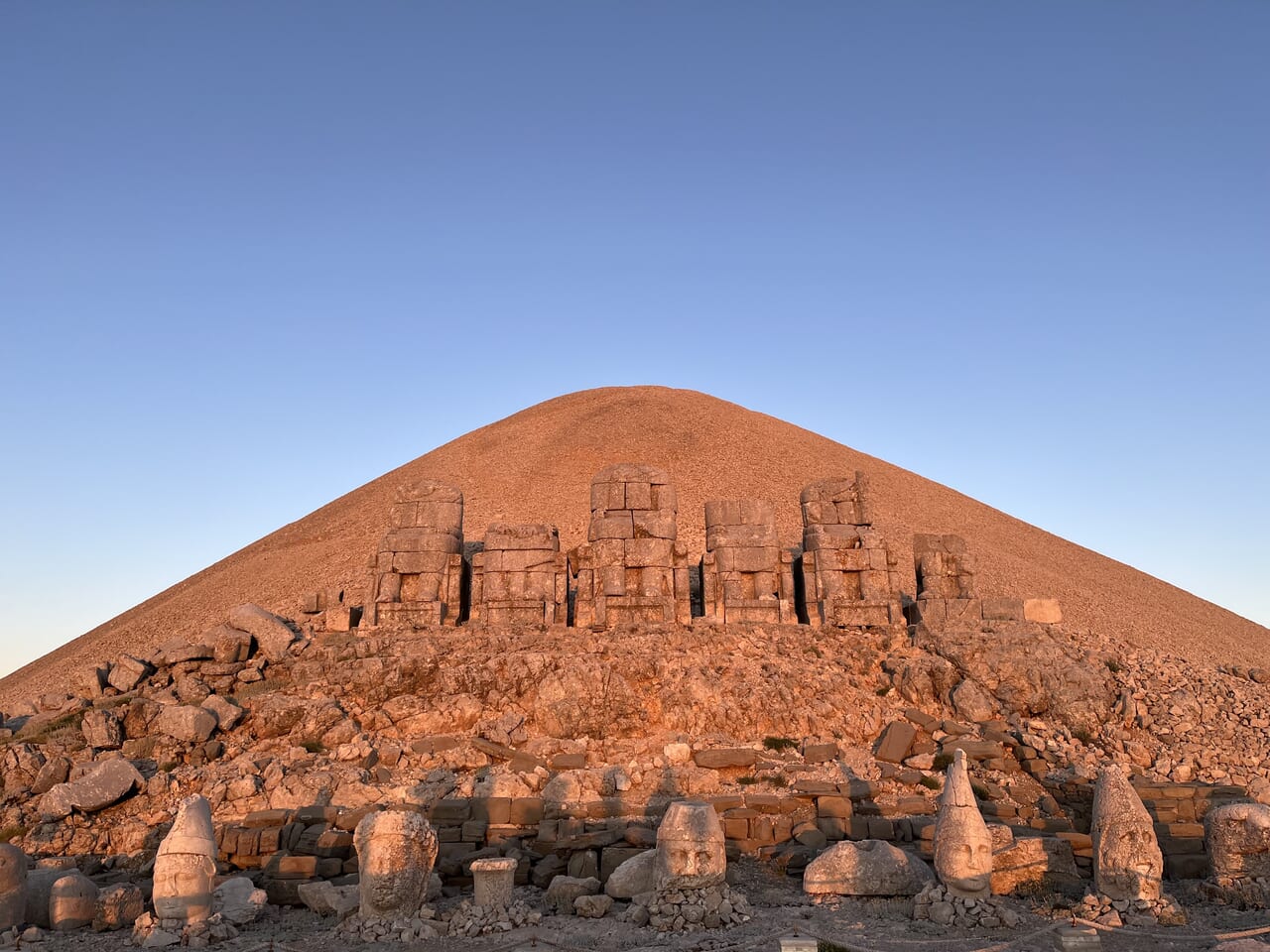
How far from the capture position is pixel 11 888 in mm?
10500

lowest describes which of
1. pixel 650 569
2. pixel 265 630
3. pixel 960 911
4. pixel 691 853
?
pixel 960 911

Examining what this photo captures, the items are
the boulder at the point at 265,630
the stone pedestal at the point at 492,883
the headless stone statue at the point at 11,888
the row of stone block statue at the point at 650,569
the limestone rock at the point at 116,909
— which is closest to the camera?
the headless stone statue at the point at 11,888

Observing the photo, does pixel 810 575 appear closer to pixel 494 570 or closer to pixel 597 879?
pixel 494 570

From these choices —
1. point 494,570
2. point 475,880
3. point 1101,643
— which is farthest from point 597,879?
point 1101,643

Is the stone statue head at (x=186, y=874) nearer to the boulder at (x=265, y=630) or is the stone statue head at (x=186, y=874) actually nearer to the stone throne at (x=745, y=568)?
the boulder at (x=265, y=630)

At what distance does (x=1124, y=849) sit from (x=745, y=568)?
8.89 meters

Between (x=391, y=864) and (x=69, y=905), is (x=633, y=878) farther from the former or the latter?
(x=69, y=905)

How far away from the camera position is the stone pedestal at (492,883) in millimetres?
10609

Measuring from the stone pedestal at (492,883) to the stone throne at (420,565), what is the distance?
784 centimetres

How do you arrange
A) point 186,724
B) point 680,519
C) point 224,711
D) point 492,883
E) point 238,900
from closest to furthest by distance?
1. point 492,883
2. point 238,900
3. point 186,724
4. point 224,711
5. point 680,519

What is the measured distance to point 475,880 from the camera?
10664 millimetres

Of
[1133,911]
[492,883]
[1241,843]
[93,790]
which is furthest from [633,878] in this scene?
[93,790]

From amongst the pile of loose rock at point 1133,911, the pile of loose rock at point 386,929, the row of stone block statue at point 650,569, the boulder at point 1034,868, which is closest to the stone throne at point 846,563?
the row of stone block statue at point 650,569

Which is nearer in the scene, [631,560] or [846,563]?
[631,560]
